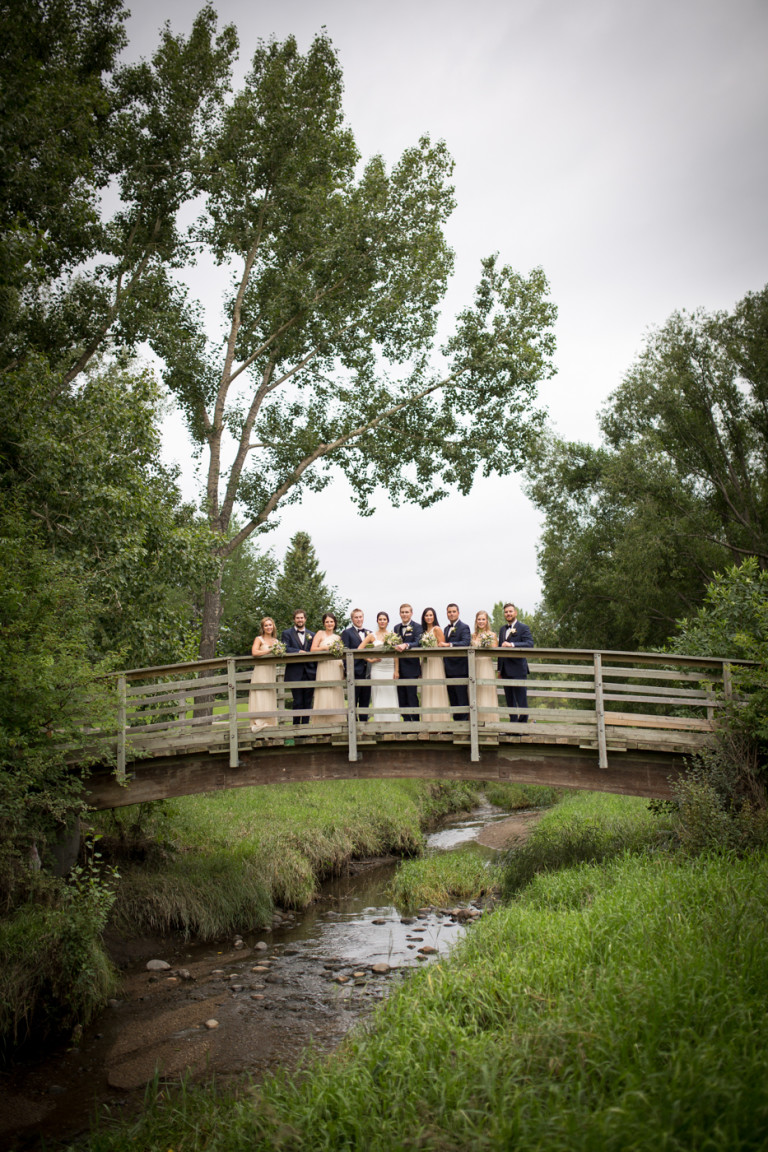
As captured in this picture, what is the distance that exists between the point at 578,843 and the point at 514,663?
318 cm

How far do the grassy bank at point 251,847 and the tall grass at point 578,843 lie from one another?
3425 millimetres

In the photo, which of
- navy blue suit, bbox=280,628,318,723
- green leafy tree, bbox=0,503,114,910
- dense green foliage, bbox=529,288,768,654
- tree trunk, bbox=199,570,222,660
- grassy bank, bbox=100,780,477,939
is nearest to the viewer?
green leafy tree, bbox=0,503,114,910

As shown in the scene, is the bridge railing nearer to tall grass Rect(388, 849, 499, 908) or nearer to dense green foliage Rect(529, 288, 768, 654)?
tall grass Rect(388, 849, 499, 908)

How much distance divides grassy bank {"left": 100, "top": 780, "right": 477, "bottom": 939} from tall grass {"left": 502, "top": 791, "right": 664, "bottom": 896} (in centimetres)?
342

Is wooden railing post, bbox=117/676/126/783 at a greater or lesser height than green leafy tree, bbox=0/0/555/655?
lesser

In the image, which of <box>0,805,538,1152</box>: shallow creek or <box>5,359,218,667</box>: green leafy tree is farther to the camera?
<box>5,359,218,667</box>: green leafy tree

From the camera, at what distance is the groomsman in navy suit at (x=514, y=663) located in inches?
480

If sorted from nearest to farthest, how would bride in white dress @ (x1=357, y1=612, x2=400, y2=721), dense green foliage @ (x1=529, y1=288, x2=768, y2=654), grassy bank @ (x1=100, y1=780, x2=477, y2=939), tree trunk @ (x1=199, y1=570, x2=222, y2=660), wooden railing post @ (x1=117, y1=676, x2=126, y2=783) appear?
1. wooden railing post @ (x1=117, y1=676, x2=126, y2=783)
2. grassy bank @ (x1=100, y1=780, x2=477, y2=939)
3. bride in white dress @ (x1=357, y1=612, x2=400, y2=721)
4. tree trunk @ (x1=199, y1=570, x2=222, y2=660)
5. dense green foliage @ (x1=529, y1=288, x2=768, y2=654)

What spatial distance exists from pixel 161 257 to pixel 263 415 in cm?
461

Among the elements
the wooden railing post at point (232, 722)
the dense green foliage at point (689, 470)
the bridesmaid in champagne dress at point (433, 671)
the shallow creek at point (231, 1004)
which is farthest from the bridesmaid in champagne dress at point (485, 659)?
the dense green foliage at point (689, 470)

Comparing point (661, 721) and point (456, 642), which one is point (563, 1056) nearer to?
point (661, 721)

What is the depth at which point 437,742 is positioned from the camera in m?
11.5

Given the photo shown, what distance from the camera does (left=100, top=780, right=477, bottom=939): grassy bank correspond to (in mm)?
11766

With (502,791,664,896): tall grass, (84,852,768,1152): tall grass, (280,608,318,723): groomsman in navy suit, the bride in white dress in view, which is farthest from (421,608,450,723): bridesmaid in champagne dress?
(84,852,768,1152): tall grass
